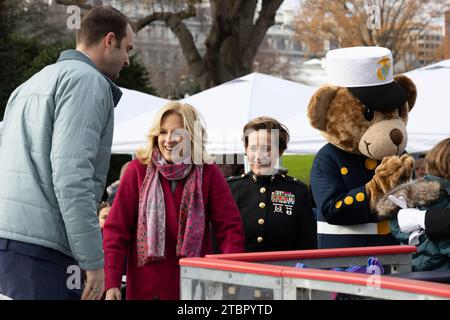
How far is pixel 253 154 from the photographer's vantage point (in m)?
5.27

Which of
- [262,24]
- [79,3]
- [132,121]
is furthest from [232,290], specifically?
[262,24]

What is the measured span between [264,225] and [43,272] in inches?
67.2

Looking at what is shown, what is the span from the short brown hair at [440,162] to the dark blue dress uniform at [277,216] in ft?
2.79

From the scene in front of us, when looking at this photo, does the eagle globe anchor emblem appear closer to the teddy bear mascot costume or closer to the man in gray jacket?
the teddy bear mascot costume

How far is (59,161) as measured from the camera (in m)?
3.66

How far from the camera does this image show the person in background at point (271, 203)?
522cm

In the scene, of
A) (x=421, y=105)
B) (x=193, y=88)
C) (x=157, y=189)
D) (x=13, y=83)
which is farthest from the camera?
(x=193, y=88)

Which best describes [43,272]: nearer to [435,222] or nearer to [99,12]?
[99,12]

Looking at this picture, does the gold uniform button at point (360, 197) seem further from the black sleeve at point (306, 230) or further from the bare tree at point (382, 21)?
the bare tree at point (382, 21)

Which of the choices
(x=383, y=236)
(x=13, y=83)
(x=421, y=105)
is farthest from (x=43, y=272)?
(x=13, y=83)

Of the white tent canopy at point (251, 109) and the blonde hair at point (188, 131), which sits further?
the white tent canopy at point (251, 109)

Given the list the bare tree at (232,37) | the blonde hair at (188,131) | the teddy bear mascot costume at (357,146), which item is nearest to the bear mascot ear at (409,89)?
the teddy bear mascot costume at (357,146)

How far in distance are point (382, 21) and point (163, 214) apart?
132 feet

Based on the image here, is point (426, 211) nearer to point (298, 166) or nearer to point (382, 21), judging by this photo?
point (298, 166)
